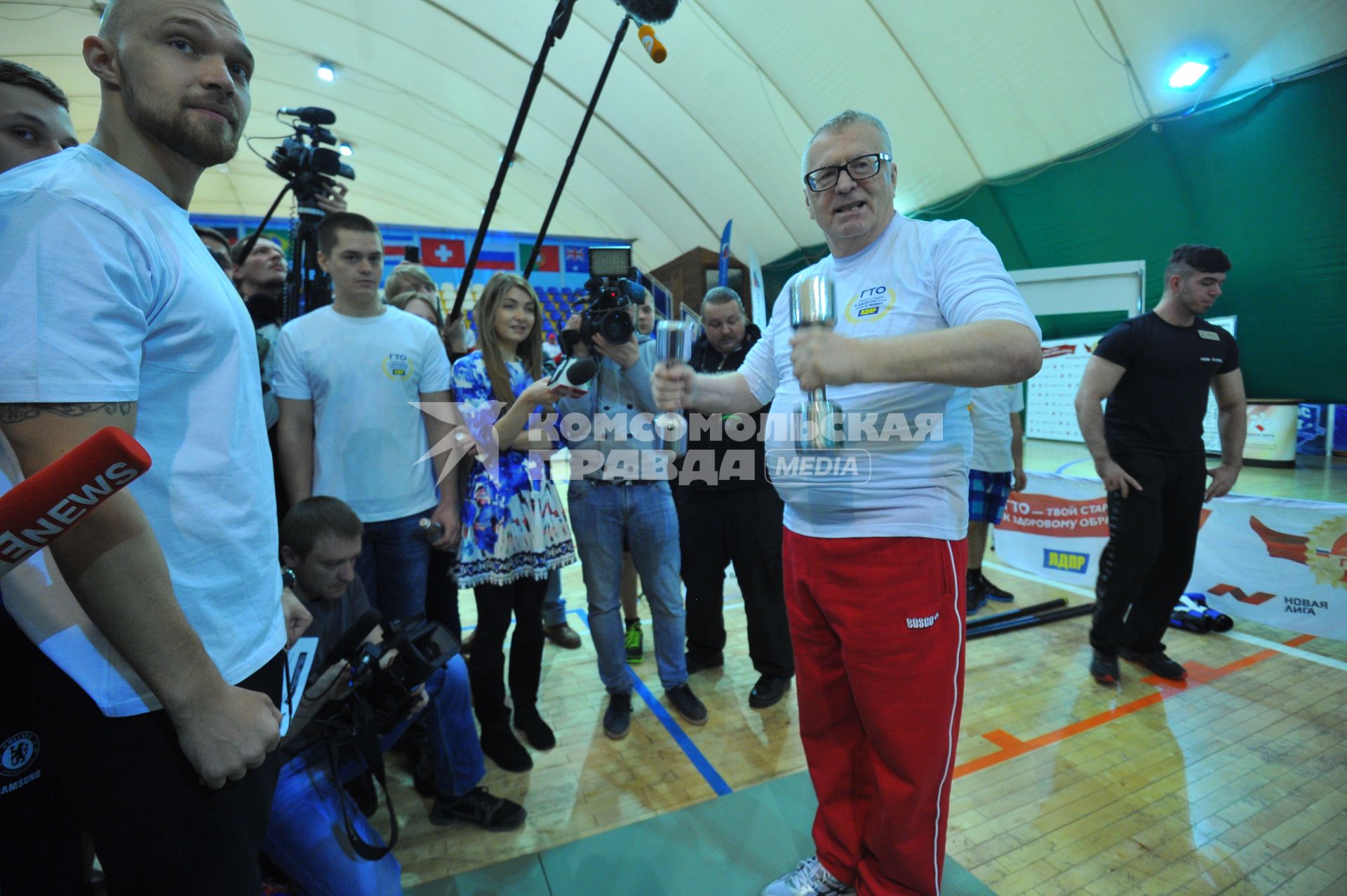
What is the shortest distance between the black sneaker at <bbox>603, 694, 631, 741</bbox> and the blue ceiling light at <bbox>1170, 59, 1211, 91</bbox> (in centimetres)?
689

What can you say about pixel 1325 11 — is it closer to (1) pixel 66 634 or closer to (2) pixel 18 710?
(1) pixel 66 634

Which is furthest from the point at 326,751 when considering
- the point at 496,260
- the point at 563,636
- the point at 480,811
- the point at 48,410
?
the point at 496,260

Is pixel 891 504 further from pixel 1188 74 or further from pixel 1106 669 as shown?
pixel 1188 74

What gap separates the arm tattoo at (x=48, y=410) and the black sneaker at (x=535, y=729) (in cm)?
214

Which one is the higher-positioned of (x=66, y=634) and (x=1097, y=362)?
(x=1097, y=362)

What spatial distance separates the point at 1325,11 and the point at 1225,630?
15.1ft

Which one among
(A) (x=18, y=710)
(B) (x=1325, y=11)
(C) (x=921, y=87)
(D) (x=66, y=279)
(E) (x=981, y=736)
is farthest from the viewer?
(C) (x=921, y=87)

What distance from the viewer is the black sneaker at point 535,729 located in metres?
2.48

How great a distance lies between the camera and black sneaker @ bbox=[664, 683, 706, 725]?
263 centimetres

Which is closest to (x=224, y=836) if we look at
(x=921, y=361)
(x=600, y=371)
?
(x=921, y=361)

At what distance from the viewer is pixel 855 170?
Result: 1336 millimetres

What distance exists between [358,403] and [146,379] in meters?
1.40

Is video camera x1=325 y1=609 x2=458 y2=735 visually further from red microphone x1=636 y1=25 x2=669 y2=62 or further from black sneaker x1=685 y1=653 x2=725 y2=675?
red microphone x1=636 y1=25 x2=669 y2=62

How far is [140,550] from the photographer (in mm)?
706
